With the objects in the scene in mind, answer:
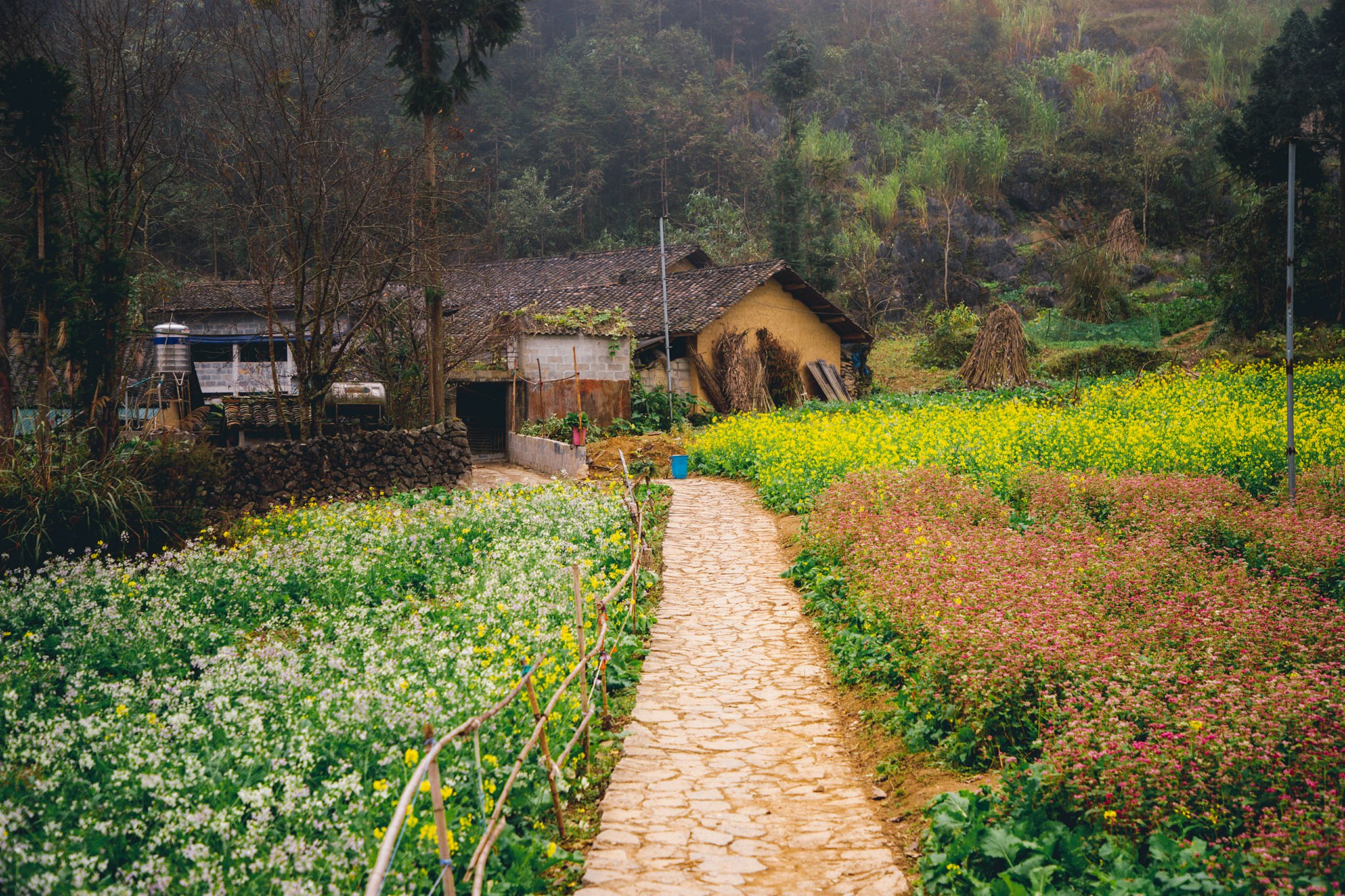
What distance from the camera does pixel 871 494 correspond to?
10.7m

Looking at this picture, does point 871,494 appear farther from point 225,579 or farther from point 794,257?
point 794,257

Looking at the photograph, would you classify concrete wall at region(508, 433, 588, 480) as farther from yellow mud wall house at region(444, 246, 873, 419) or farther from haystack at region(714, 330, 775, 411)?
haystack at region(714, 330, 775, 411)

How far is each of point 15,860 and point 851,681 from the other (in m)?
5.29

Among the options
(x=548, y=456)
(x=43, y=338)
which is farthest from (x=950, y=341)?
(x=43, y=338)

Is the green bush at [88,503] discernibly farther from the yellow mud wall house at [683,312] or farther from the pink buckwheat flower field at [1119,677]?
the yellow mud wall house at [683,312]

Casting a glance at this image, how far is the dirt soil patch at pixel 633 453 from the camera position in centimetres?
1830

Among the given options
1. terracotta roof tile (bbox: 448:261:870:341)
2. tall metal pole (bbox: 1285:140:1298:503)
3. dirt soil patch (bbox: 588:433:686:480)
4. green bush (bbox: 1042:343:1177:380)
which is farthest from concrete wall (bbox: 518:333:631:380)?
tall metal pole (bbox: 1285:140:1298:503)

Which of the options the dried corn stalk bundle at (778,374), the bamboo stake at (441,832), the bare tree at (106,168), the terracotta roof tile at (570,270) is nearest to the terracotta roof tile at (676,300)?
the dried corn stalk bundle at (778,374)

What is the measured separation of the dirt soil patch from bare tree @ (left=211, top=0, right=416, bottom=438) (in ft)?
17.8

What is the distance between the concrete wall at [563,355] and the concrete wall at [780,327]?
3.14 meters

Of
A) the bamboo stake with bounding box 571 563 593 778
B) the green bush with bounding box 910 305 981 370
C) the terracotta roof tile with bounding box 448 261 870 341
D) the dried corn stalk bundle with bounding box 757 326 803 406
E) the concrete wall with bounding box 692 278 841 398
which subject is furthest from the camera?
the green bush with bounding box 910 305 981 370

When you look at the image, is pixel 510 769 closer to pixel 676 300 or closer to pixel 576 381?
pixel 576 381

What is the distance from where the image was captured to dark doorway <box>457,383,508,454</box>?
2589 centimetres

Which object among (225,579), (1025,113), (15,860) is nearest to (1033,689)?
(15,860)
